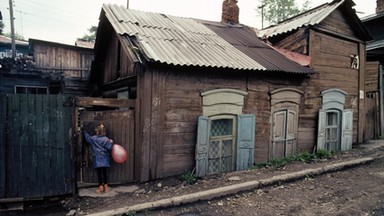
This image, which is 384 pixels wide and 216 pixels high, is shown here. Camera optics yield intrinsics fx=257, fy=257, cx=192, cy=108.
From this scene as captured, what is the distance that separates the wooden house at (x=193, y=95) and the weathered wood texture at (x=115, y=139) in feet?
0.08

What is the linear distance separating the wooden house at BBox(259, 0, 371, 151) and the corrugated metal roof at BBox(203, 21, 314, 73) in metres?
0.92

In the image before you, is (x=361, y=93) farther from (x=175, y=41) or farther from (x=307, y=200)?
(x=175, y=41)

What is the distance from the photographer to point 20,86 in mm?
14453

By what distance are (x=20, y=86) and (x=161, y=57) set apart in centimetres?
1202

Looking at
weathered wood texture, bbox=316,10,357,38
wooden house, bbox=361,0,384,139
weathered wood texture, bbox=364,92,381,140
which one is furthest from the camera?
wooden house, bbox=361,0,384,139

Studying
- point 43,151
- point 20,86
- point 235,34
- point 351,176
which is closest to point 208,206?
point 43,151

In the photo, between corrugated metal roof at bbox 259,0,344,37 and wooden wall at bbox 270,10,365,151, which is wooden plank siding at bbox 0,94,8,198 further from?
corrugated metal roof at bbox 259,0,344,37

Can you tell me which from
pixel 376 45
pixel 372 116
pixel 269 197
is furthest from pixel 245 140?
pixel 376 45

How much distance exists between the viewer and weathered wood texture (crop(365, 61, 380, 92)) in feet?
42.6

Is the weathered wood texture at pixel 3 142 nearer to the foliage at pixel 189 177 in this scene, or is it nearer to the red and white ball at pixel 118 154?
the red and white ball at pixel 118 154

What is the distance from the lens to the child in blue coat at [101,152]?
5875 millimetres

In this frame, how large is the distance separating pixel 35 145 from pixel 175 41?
4.63 m

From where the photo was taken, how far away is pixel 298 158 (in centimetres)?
897

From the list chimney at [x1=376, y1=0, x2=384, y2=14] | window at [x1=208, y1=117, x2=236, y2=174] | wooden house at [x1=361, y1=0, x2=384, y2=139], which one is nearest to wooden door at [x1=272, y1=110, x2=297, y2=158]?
window at [x1=208, y1=117, x2=236, y2=174]
